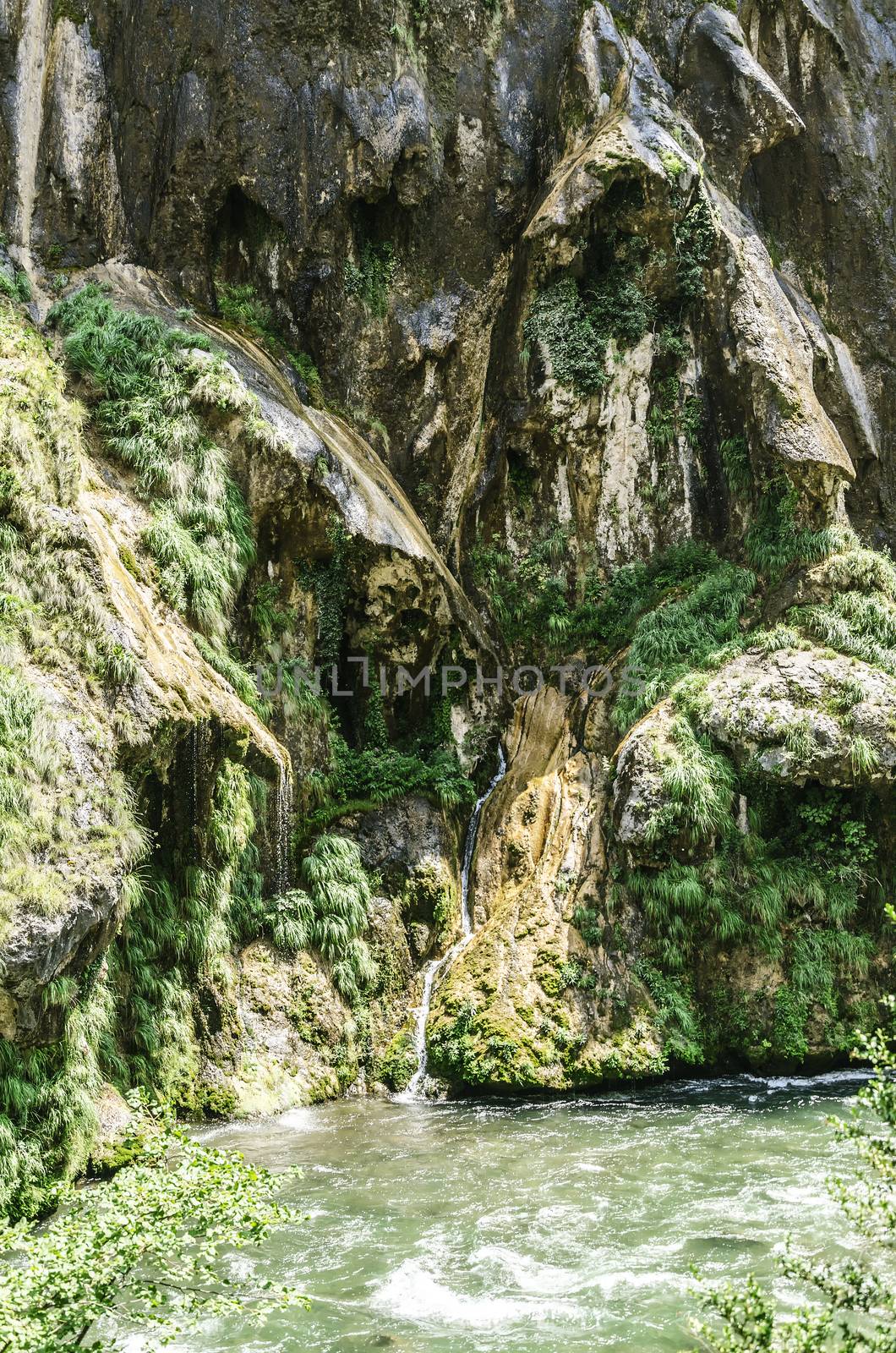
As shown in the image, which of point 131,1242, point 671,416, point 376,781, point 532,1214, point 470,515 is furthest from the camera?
point 470,515

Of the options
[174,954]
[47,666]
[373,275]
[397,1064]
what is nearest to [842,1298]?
[47,666]

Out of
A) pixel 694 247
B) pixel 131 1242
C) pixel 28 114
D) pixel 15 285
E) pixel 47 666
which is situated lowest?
pixel 131 1242

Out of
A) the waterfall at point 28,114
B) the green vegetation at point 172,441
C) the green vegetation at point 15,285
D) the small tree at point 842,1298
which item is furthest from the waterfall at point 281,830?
the waterfall at point 28,114

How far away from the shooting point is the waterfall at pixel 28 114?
16453 mm

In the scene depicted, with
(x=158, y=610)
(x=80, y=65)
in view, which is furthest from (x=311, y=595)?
(x=80, y=65)

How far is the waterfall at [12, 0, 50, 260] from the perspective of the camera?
1645 cm

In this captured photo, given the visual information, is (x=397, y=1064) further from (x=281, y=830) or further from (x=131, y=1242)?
(x=131, y=1242)

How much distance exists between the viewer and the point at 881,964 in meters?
→ 12.3

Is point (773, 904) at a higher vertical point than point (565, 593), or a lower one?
lower

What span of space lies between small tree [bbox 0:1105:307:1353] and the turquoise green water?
6.27ft

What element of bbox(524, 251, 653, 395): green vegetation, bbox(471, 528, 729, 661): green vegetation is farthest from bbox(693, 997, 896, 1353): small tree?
bbox(524, 251, 653, 395): green vegetation

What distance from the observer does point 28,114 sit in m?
16.7

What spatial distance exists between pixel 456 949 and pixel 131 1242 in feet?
30.0

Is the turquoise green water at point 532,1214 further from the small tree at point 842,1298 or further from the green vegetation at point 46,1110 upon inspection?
the green vegetation at point 46,1110
